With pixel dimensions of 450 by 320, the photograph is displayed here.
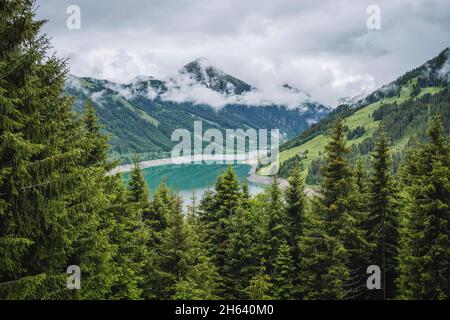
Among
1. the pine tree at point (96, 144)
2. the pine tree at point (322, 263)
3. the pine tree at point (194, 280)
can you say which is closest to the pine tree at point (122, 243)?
the pine tree at point (96, 144)

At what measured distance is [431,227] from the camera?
Result: 21578 mm

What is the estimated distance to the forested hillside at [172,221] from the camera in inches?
472

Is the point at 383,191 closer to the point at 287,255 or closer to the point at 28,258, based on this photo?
the point at 287,255

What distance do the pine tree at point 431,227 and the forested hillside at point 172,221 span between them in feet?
0.23

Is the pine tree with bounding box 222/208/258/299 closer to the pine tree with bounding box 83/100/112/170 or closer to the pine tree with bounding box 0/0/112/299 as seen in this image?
the pine tree with bounding box 83/100/112/170

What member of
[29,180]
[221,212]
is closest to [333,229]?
[221,212]

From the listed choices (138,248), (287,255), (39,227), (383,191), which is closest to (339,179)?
(383,191)

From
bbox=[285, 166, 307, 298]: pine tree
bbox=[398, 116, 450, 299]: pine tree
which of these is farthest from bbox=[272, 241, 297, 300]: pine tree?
bbox=[398, 116, 450, 299]: pine tree

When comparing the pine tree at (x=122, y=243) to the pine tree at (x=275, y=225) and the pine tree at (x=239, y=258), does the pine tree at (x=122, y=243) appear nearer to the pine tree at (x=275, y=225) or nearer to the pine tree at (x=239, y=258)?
the pine tree at (x=239, y=258)

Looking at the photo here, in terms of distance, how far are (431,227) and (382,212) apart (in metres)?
6.50

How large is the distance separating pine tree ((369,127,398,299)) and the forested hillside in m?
0.09

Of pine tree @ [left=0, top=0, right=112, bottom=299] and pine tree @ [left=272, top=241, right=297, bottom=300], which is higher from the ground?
pine tree @ [left=0, top=0, right=112, bottom=299]

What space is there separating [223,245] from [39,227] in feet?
78.1

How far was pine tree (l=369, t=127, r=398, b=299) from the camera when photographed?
27812 millimetres
